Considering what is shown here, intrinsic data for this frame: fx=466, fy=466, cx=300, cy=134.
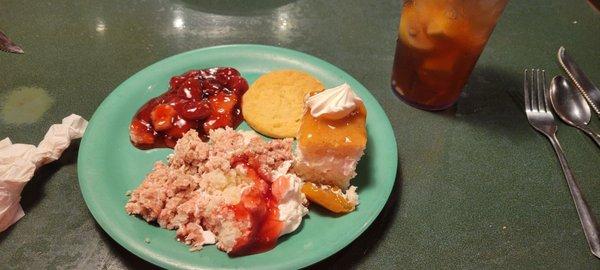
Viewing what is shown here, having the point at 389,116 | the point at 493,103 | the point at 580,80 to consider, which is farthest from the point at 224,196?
the point at 580,80

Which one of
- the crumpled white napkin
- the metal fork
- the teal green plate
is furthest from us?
the metal fork

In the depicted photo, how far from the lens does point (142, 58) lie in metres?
1.81

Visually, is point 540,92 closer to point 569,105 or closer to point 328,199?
point 569,105

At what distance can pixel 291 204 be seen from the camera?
1.20 m

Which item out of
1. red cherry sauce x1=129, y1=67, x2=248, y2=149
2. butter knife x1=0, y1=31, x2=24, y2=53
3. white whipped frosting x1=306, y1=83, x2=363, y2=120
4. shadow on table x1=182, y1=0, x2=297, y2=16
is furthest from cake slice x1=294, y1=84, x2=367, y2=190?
butter knife x1=0, y1=31, x2=24, y2=53

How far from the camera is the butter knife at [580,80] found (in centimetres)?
171

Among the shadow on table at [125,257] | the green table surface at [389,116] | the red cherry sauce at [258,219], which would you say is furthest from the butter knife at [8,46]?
the red cherry sauce at [258,219]

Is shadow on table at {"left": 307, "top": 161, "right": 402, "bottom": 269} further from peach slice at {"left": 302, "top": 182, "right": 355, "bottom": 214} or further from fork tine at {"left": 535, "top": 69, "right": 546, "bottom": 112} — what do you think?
fork tine at {"left": 535, "top": 69, "right": 546, "bottom": 112}

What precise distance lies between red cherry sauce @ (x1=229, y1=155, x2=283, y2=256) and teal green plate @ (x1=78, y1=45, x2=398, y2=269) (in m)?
Answer: 0.02

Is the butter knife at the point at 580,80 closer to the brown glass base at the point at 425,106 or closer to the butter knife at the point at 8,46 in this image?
the brown glass base at the point at 425,106

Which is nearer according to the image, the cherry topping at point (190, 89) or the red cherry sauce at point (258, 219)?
the red cherry sauce at point (258, 219)

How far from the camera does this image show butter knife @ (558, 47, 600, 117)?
1.71m

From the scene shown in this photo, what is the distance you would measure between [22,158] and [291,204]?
0.77 metres

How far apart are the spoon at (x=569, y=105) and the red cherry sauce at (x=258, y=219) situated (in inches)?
45.5
